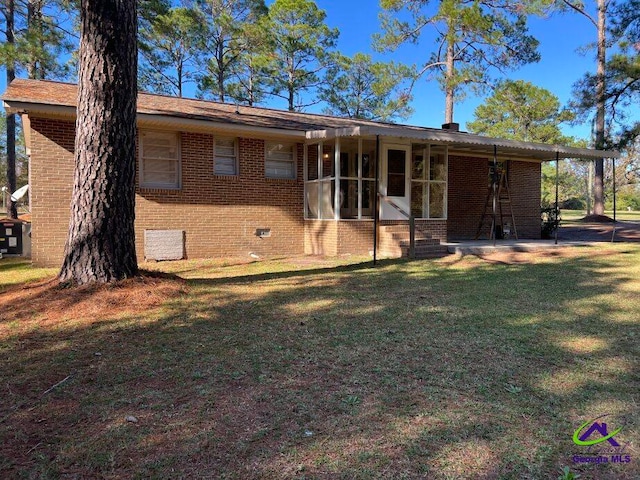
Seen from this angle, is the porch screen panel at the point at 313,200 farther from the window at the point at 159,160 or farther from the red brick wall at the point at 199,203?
the window at the point at 159,160

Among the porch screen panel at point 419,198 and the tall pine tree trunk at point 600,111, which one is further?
the tall pine tree trunk at point 600,111

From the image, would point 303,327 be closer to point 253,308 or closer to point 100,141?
point 253,308

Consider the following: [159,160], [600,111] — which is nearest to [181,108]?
[159,160]

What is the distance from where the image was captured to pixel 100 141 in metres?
5.34

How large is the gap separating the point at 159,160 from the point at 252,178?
2.22 m

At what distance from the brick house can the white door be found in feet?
0.09

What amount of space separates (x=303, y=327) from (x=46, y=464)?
2672mm

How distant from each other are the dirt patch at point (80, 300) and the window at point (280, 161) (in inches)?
249

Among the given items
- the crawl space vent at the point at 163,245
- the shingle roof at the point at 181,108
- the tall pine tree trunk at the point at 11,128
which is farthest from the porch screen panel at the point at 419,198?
the tall pine tree trunk at the point at 11,128

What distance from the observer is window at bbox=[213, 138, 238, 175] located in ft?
36.1

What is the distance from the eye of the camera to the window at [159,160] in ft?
33.8

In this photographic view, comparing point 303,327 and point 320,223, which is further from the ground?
point 320,223

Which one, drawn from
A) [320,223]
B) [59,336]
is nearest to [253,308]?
[59,336]

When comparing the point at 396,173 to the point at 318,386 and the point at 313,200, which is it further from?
the point at 318,386
